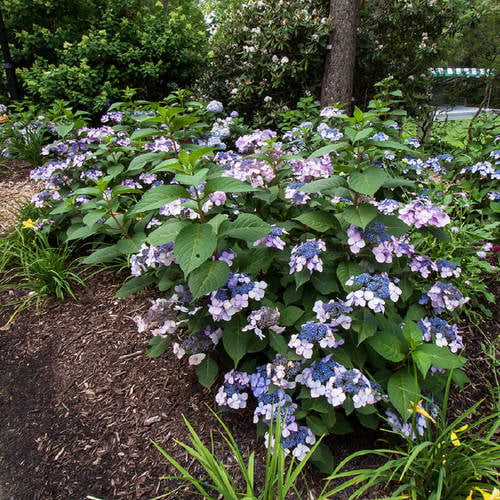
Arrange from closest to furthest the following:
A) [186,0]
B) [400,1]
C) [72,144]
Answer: [72,144] → [400,1] → [186,0]

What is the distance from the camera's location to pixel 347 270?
153cm

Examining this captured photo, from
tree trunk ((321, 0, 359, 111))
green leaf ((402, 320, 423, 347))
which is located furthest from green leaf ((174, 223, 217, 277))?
tree trunk ((321, 0, 359, 111))

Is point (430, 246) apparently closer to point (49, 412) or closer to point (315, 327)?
point (315, 327)

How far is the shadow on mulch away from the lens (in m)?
1.53

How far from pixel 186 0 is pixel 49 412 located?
7.36 metres

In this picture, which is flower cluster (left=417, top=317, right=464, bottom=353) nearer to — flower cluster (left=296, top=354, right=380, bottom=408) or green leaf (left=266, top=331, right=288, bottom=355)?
flower cluster (left=296, top=354, right=380, bottom=408)

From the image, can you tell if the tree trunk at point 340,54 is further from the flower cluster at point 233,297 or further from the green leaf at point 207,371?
the green leaf at point 207,371

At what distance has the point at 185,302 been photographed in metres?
1.64

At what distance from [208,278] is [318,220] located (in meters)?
0.56

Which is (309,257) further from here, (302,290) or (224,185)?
(224,185)

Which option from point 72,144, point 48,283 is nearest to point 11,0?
point 72,144

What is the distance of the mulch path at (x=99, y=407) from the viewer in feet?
5.03

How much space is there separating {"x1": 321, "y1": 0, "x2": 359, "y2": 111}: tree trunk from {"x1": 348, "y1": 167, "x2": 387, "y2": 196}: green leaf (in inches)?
130

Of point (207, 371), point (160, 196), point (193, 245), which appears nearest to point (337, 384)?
point (207, 371)
